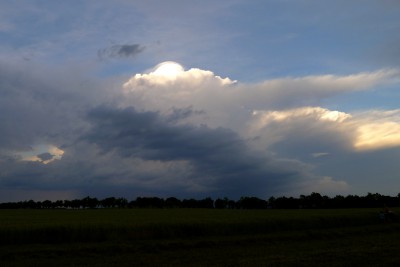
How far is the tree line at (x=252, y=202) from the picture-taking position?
126 metres

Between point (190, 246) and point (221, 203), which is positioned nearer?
point (190, 246)

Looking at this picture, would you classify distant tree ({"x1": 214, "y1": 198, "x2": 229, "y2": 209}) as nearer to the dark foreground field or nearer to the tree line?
the tree line

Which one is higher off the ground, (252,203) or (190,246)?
(252,203)

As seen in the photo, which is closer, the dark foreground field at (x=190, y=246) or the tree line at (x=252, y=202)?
the dark foreground field at (x=190, y=246)

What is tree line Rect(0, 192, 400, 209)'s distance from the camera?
414ft

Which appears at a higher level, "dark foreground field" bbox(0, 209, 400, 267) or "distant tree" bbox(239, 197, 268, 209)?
"distant tree" bbox(239, 197, 268, 209)

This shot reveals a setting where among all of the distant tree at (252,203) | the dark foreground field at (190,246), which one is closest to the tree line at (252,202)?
the distant tree at (252,203)

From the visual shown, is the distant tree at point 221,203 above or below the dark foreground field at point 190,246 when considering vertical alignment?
above

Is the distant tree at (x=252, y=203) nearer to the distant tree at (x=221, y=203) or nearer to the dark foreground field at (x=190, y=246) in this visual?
the distant tree at (x=221, y=203)

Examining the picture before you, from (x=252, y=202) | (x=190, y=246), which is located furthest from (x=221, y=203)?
(x=190, y=246)

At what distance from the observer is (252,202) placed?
14212cm

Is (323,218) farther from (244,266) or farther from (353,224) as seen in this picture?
(244,266)

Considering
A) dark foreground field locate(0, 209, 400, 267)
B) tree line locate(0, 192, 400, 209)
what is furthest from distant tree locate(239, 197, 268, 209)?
dark foreground field locate(0, 209, 400, 267)

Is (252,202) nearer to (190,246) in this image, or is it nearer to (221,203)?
(221,203)
